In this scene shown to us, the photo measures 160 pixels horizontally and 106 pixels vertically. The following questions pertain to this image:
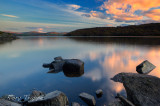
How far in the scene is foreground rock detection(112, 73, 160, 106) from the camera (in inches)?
221

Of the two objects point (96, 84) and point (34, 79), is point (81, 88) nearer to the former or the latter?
point (96, 84)

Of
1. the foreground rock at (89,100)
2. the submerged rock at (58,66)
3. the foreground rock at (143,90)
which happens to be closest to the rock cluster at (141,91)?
the foreground rock at (143,90)

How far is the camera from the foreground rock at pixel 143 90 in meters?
5.61

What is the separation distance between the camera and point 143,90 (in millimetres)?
6082

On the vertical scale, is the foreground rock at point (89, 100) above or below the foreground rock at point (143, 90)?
below

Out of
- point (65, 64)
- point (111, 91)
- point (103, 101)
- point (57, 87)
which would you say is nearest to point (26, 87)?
point (57, 87)

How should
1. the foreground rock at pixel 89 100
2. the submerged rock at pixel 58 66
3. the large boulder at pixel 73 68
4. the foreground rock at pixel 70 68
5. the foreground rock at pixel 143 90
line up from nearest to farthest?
the foreground rock at pixel 143 90 < the foreground rock at pixel 89 100 < the foreground rock at pixel 70 68 < the large boulder at pixel 73 68 < the submerged rock at pixel 58 66

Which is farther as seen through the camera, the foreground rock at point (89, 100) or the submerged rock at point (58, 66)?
the submerged rock at point (58, 66)

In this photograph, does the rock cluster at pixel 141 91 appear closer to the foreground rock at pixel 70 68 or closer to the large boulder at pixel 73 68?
the foreground rock at pixel 70 68

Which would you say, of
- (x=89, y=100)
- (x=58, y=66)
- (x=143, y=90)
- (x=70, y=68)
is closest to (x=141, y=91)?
(x=143, y=90)

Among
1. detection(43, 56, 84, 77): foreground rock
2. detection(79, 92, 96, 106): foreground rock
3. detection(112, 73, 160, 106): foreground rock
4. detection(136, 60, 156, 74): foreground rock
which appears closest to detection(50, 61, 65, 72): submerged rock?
detection(43, 56, 84, 77): foreground rock

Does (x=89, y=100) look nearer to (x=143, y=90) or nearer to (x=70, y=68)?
(x=143, y=90)

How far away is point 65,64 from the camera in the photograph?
Answer: 1329cm

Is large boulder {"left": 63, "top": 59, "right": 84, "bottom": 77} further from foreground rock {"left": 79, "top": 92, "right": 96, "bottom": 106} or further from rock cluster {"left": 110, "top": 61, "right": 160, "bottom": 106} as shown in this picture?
rock cluster {"left": 110, "top": 61, "right": 160, "bottom": 106}
